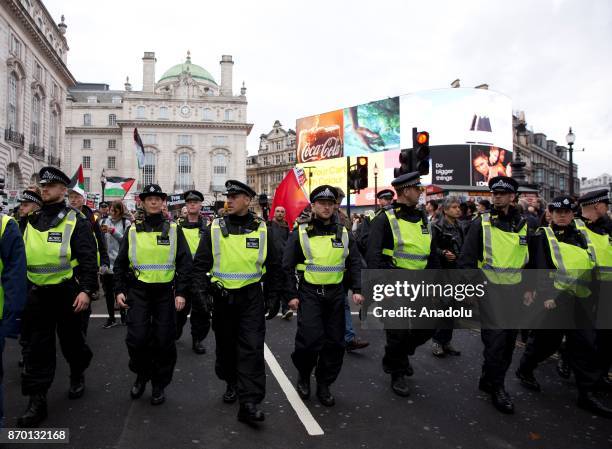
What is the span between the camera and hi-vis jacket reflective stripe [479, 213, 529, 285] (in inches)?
179

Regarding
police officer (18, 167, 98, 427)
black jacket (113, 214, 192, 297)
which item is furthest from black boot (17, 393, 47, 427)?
black jacket (113, 214, 192, 297)

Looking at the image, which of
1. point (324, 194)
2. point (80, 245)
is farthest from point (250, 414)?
point (80, 245)

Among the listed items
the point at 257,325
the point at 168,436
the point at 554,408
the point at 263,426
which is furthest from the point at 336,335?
the point at 554,408

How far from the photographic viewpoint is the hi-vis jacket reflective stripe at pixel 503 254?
14.9 feet

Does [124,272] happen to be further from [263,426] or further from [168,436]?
[263,426]

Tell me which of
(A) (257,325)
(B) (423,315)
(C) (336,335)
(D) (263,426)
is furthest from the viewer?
(B) (423,315)

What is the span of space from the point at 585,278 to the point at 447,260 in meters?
1.78

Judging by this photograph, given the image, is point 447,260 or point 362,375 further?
point 447,260

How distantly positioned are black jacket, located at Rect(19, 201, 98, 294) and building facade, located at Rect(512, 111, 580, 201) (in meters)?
80.4

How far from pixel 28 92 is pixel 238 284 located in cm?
3661

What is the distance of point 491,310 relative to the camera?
4504mm

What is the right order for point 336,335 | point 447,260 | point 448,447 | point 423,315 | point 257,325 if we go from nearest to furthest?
point 448,447, point 257,325, point 336,335, point 423,315, point 447,260

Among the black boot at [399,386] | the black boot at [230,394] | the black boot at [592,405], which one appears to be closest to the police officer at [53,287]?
the black boot at [230,394]

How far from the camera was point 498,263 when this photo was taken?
455cm
